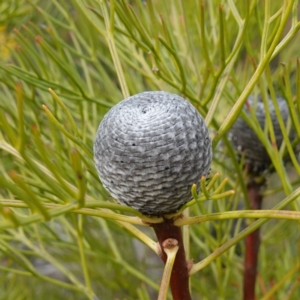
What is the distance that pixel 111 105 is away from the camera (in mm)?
726

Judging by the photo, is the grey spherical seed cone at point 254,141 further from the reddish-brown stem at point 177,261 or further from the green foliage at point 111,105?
the reddish-brown stem at point 177,261

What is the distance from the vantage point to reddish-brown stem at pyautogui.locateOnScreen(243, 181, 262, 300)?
0.78 m

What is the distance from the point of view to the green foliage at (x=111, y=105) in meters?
0.42

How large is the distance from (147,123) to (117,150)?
0.12 ft

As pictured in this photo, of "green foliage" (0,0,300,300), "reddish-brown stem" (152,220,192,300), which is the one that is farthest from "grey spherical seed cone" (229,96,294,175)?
"reddish-brown stem" (152,220,192,300)

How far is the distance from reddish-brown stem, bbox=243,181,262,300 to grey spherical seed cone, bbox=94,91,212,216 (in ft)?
1.30

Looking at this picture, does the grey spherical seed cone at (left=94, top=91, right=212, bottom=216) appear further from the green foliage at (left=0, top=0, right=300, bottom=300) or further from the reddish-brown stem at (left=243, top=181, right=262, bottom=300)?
the reddish-brown stem at (left=243, top=181, right=262, bottom=300)

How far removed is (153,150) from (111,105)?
0.33m

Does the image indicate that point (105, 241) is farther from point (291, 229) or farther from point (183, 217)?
point (183, 217)

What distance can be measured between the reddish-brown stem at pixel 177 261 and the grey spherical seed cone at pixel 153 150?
0.05 meters

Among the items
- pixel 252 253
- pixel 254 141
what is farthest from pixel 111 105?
pixel 252 253

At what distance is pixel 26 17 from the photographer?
135 cm

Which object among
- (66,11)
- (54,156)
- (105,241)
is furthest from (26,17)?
(54,156)

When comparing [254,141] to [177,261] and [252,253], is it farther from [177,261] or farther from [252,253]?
[177,261]
